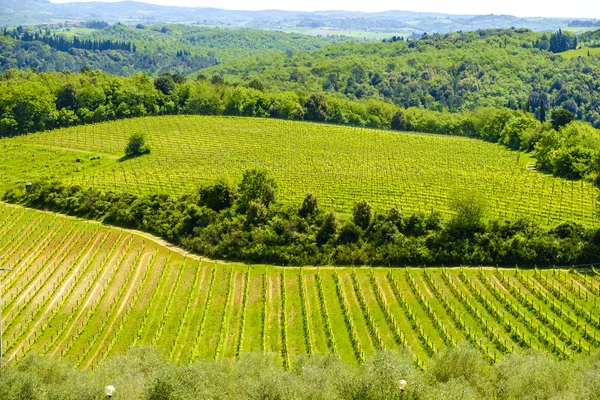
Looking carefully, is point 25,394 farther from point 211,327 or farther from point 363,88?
point 363,88

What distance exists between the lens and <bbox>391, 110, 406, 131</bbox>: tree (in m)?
128

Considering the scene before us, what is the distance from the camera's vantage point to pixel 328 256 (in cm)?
5512

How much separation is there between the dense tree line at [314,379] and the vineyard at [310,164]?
3399cm

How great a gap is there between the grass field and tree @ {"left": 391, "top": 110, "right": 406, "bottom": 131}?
78.4 meters

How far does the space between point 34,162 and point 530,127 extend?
84.5 metres

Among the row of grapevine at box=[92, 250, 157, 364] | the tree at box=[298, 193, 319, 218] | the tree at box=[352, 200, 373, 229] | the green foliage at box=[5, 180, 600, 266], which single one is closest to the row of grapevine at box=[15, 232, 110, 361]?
the row of grapevine at box=[92, 250, 157, 364]

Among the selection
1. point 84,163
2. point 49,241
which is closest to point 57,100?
point 84,163

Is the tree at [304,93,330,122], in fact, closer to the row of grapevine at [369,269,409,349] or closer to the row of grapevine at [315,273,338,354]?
the row of grapevine at [369,269,409,349]

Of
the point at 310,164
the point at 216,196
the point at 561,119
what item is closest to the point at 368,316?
the point at 216,196

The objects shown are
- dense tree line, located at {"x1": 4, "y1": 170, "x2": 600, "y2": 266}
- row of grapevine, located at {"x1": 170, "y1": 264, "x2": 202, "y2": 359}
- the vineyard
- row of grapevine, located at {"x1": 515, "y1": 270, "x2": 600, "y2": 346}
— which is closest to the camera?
row of grapevine, located at {"x1": 515, "y1": 270, "x2": 600, "y2": 346}

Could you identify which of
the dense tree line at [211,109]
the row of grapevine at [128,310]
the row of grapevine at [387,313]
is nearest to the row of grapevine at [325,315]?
the row of grapevine at [387,313]

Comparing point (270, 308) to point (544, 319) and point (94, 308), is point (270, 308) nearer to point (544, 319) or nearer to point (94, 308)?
point (94, 308)

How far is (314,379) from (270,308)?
17333 millimetres

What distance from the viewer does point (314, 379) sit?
30.1 m
